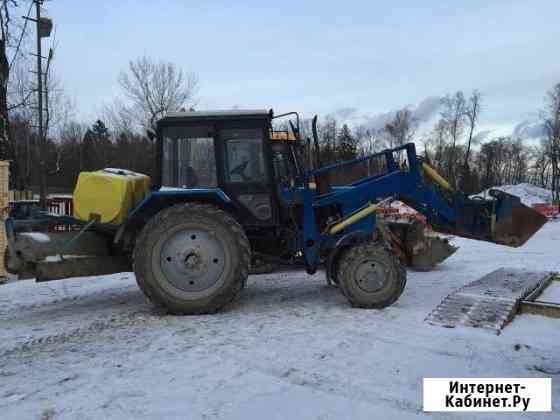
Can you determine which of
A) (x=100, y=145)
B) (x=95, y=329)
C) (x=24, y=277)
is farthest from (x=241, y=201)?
(x=100, y=145)

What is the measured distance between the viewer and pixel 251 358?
431cm

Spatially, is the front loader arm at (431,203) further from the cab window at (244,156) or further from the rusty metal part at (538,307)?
the rusty metal part at (538,307)

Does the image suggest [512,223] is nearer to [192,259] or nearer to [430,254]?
[430,254]

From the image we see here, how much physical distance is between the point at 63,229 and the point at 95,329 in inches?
63.6

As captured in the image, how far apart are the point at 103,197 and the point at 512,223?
5261mm

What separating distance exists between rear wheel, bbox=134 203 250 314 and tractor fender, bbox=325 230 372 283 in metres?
1.08

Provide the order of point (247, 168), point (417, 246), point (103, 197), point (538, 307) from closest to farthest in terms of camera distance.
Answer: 1. point (538, 307)
2. point (103, 197)
3. point (247, 168)
4. point (417, 246)

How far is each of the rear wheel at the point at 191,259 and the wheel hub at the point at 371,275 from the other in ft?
4.37

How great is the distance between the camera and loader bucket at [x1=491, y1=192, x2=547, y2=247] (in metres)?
6.60

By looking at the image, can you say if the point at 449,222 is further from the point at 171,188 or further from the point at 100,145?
the point at 100,145

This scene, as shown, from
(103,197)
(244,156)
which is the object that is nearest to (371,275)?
(244,156)

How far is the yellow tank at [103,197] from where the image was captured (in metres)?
5.94

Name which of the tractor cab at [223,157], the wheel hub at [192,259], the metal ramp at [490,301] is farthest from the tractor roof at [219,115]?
the metal ramp at [490,301]

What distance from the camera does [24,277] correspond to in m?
5.82
